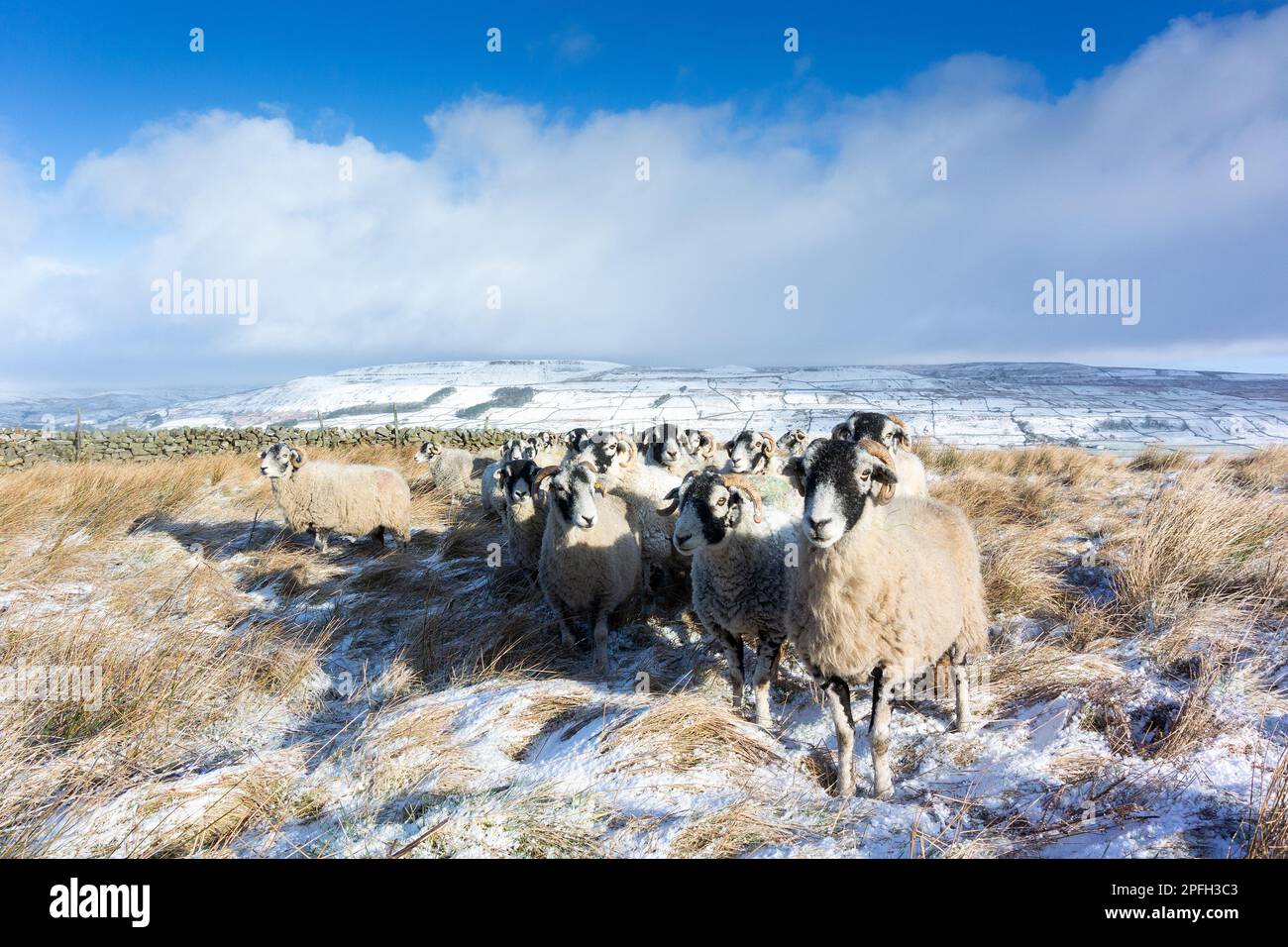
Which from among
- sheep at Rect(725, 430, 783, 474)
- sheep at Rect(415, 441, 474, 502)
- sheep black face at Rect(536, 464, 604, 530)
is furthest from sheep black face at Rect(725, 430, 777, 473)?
sheep at Rect(415, 441, 474, 502)

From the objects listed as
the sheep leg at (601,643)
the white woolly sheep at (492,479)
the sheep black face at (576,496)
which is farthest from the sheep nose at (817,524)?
the white woolly sheep at (492,479)

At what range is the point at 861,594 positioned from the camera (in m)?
3.39

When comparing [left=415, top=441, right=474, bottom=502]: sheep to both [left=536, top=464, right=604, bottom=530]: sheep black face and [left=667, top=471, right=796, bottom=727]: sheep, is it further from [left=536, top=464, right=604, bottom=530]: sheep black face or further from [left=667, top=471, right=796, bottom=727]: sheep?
[left=667, top=471, right=796, bottom=727]: sheep

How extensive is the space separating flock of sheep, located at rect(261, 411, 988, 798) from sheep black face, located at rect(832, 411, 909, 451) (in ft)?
0.06

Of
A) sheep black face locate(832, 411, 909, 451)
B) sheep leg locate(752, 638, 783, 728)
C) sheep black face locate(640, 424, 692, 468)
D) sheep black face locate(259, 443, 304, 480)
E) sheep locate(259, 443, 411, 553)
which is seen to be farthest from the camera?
sheep locate(259, 443, 411, 553)

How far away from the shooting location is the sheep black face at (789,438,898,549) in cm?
316

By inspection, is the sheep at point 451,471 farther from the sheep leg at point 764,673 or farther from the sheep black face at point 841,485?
the sheep black face at point 841,485

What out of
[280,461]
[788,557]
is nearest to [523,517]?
[788,557]

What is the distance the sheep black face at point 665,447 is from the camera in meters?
9.12

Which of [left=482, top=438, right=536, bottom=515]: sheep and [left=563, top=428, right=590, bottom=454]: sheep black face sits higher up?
[left=563, top=428, right=590, bottom=454]: sheep black face

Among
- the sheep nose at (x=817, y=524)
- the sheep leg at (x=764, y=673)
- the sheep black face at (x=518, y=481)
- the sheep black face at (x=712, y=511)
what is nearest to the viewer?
the sheep nose at (x=817, y=524)

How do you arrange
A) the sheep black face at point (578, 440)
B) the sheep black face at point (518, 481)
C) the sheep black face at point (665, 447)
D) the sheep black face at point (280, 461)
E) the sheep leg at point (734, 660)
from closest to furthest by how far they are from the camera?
the sheep leg at point (734, 660) → the sheep black face at point (518, 481) → the sheep black face at point (578, 440) → the sheep black face at point (665, 447) → the sheep black face at point (280, 461)
